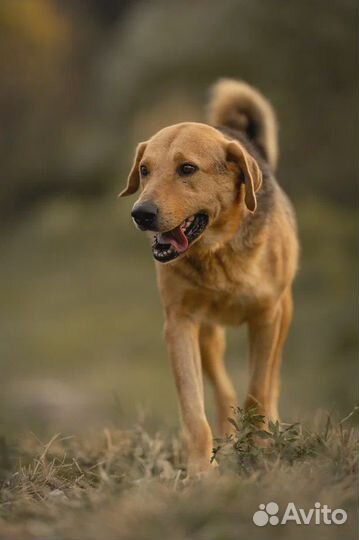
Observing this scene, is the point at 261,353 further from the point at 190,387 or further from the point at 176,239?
the point at 176,239

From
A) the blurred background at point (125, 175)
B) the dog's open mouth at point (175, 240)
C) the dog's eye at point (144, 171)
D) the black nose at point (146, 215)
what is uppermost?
the dog's eye at point (144, 171)

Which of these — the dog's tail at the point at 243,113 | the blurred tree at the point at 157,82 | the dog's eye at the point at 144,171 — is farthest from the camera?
the blurred tree at the point at 157,82

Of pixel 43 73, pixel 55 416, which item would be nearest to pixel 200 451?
pixel 55 416

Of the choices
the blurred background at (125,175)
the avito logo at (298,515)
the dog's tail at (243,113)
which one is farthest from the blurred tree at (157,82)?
the avito logo at (298,515)

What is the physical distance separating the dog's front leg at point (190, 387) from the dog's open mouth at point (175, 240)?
26.1 inches

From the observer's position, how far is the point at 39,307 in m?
21.8

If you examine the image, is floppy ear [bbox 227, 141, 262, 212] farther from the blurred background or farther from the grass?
the blurred background

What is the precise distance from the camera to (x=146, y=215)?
6547 millimetres

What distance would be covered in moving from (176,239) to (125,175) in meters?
17.4

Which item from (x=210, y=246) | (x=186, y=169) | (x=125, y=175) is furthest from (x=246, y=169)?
(x=125, y=175)

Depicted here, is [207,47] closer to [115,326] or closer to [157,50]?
[157,50]

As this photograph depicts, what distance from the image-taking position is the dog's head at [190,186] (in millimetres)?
6633

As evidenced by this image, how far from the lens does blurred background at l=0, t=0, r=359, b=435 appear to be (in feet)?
59.6

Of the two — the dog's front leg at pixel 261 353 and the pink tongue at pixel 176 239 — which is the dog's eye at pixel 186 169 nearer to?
the pink tongue at pixel 176 239
